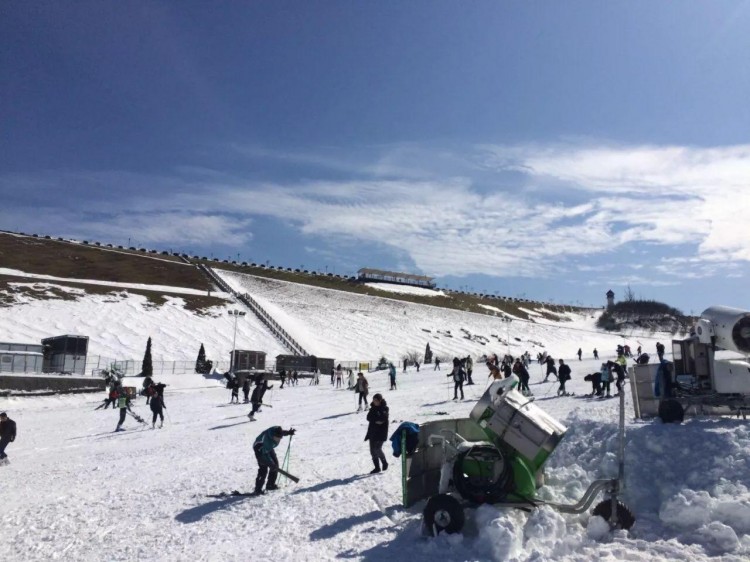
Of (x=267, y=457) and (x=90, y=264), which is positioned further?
(x=90, y=264)

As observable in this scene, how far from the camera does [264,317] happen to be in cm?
7012

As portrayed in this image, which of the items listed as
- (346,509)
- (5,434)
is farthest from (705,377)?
(5,434)

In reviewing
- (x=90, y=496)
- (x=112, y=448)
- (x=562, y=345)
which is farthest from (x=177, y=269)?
(x=90, y=496)

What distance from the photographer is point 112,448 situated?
16.0m

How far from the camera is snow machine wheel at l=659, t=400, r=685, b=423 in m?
10.7

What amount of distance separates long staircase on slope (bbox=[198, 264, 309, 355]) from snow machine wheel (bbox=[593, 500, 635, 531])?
52243 millimetres

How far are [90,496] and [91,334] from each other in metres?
49.7

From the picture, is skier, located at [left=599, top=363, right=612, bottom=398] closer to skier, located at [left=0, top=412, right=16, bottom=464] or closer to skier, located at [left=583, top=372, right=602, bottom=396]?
skier, located at [left=583, top=372, right=602, bottom=396]

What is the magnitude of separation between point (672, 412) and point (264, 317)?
62.6 meters

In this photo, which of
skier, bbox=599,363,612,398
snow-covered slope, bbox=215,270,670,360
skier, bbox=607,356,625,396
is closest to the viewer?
skier, bbox=607,356,625,396

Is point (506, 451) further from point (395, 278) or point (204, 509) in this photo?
point (395, 278)

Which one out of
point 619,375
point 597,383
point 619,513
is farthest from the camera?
point 597,383

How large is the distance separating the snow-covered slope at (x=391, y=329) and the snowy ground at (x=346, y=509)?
48.7 meters

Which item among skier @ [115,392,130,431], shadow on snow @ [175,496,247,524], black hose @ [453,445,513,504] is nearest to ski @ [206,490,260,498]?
shadow on snow @ [175,496,247,524]
